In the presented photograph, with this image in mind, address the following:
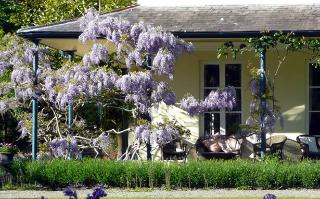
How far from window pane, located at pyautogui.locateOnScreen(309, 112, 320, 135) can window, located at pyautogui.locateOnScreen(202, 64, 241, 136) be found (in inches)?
66.0

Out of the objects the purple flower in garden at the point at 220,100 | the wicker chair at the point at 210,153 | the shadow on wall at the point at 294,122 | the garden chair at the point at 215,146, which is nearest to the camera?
the purple flower in garden at the point at 220,100

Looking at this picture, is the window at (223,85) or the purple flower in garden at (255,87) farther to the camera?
the window at (223,85)

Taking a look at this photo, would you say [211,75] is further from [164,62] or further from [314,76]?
[164,62]

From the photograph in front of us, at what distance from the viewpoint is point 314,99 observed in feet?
56.3

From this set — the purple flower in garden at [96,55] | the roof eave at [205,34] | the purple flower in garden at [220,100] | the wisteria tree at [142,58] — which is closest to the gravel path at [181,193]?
the wisteria tree at [142,58]

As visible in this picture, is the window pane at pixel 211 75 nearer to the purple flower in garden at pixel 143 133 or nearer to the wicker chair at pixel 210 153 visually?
the wicker chair at pixel 210 153

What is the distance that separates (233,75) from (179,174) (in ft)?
15.5

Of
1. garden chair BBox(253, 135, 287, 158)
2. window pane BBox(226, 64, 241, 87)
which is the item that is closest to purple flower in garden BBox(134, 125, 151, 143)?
garden chair BBox(253, 135, 287, 158)

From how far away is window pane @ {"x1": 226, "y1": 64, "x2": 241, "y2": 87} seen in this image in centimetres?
1728

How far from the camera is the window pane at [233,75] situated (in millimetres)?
17281

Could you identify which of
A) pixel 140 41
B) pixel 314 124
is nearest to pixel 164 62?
pixel 140 41

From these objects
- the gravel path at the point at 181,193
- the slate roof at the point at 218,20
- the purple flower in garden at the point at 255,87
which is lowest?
the gravel path at the point at 181,193

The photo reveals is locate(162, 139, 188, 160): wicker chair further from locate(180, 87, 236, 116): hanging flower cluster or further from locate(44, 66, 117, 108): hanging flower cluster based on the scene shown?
locate(44, 66, 117, 108): hanging flower cluster

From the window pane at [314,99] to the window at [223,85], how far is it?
1680 millimetres
